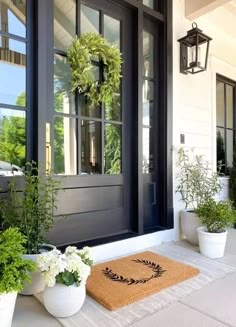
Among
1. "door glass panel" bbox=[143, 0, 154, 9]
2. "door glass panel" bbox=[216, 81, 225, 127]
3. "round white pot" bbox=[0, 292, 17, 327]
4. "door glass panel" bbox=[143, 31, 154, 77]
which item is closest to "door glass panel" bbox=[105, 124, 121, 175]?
"door glass panel" bbox=[143, 31, 154, 77]

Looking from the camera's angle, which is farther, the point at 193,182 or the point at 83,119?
the point at 193,182

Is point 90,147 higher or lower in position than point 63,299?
higher

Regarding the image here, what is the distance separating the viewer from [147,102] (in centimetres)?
294

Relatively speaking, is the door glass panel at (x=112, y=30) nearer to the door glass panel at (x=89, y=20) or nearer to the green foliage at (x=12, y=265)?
the door glass panel at (x=89, y=20)

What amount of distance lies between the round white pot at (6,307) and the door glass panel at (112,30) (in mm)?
2256

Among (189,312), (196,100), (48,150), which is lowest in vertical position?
(189,312)

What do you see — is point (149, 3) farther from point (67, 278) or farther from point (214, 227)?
point (67, 278)

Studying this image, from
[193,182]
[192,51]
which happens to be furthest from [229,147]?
[192,51]

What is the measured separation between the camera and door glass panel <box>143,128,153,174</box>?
290 cm

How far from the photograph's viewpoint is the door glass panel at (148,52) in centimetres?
291

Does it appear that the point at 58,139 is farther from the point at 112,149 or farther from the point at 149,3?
the point at 149,3

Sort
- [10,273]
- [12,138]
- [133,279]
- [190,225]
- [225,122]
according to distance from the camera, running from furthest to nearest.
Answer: [225,122], [190,225], [12,138], [133,279], [10,273]

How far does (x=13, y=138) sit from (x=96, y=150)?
0.75 m

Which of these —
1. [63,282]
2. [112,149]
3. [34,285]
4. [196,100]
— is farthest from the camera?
[196,100]
